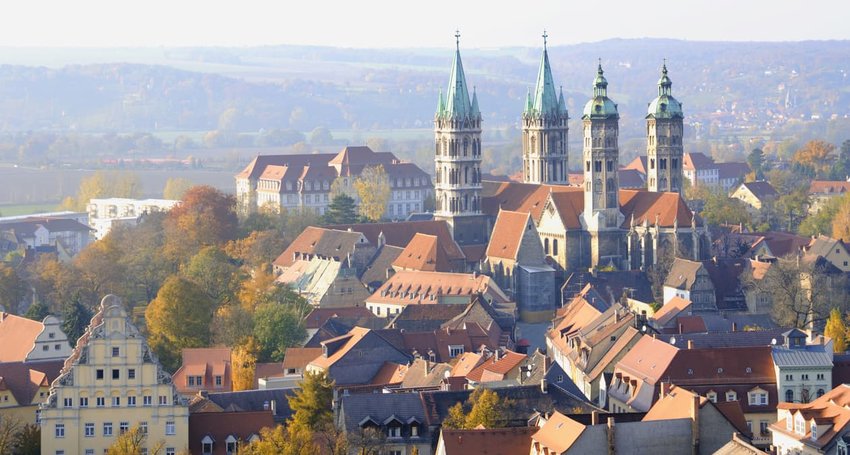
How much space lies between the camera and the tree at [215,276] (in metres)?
118

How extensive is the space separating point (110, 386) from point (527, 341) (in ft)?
109

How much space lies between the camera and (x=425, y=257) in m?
126

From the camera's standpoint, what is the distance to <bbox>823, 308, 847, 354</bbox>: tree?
94.3 metres

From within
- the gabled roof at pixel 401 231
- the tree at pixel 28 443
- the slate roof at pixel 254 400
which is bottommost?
the tree at pixel 28 443

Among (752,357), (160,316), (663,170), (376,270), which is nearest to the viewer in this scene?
(752,357)

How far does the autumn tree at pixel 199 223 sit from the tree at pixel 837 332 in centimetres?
4751

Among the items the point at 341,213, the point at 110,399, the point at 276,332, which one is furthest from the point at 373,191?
the point at 110,399

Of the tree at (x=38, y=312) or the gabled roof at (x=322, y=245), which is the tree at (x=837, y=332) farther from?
the gabled roof at (x=322, y=245)

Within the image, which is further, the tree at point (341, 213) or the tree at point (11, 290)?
the tree at point (341, 213)

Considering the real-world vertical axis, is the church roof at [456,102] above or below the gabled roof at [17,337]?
above

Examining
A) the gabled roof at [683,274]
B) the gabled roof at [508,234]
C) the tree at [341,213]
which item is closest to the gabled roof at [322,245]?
the gabled roof at [508,234]

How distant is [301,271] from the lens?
129 metres

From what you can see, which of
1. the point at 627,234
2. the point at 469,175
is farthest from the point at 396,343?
the point at 469,175

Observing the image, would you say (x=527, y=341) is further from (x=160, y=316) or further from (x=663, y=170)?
(x=663, y=170)
